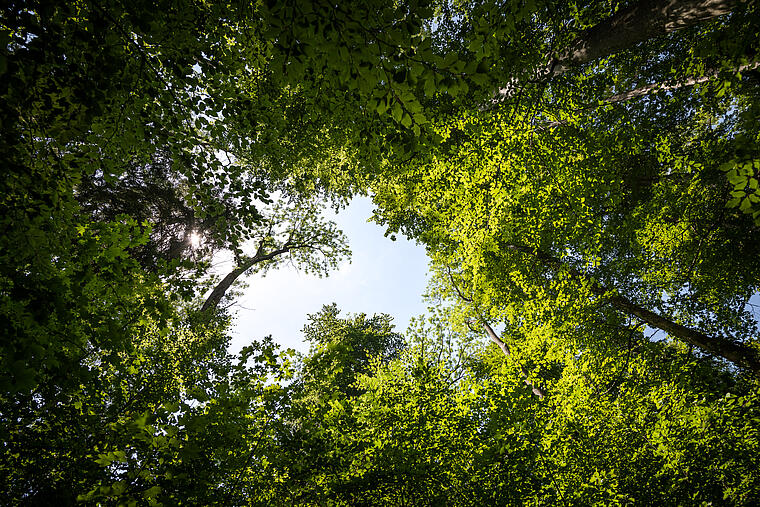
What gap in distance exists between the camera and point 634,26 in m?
4.57

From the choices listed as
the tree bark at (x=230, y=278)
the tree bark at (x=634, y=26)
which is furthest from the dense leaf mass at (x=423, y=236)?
the tree bark at (x=230, y=278)

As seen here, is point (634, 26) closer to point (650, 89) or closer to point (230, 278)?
point (650, 89)

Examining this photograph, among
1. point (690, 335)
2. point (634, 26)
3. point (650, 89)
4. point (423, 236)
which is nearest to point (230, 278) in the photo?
point (423, 236)

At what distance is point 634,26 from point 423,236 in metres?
5.98

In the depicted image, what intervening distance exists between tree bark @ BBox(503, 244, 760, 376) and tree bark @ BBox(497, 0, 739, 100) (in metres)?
4.33

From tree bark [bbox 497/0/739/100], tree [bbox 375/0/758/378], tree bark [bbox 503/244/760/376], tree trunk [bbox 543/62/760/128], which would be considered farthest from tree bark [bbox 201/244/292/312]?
tree trunk [bbox 543/62/760/128]

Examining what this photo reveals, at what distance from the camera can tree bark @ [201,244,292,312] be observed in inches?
478

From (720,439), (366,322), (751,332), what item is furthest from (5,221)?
(366,322)

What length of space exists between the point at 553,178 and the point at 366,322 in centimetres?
1878

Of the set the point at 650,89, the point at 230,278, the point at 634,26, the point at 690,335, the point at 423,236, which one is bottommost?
the point at 690,335

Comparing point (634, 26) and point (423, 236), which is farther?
point (423, 236)

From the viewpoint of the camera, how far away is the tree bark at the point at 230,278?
39.8ft

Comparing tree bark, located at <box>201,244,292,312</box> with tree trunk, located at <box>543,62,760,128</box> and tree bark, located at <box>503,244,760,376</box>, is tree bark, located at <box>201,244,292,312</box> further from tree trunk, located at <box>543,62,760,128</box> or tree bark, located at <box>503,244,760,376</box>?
tree trunk, located at <box>543,62,760,128</box>

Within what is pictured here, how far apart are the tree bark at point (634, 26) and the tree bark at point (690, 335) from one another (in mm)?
4332
